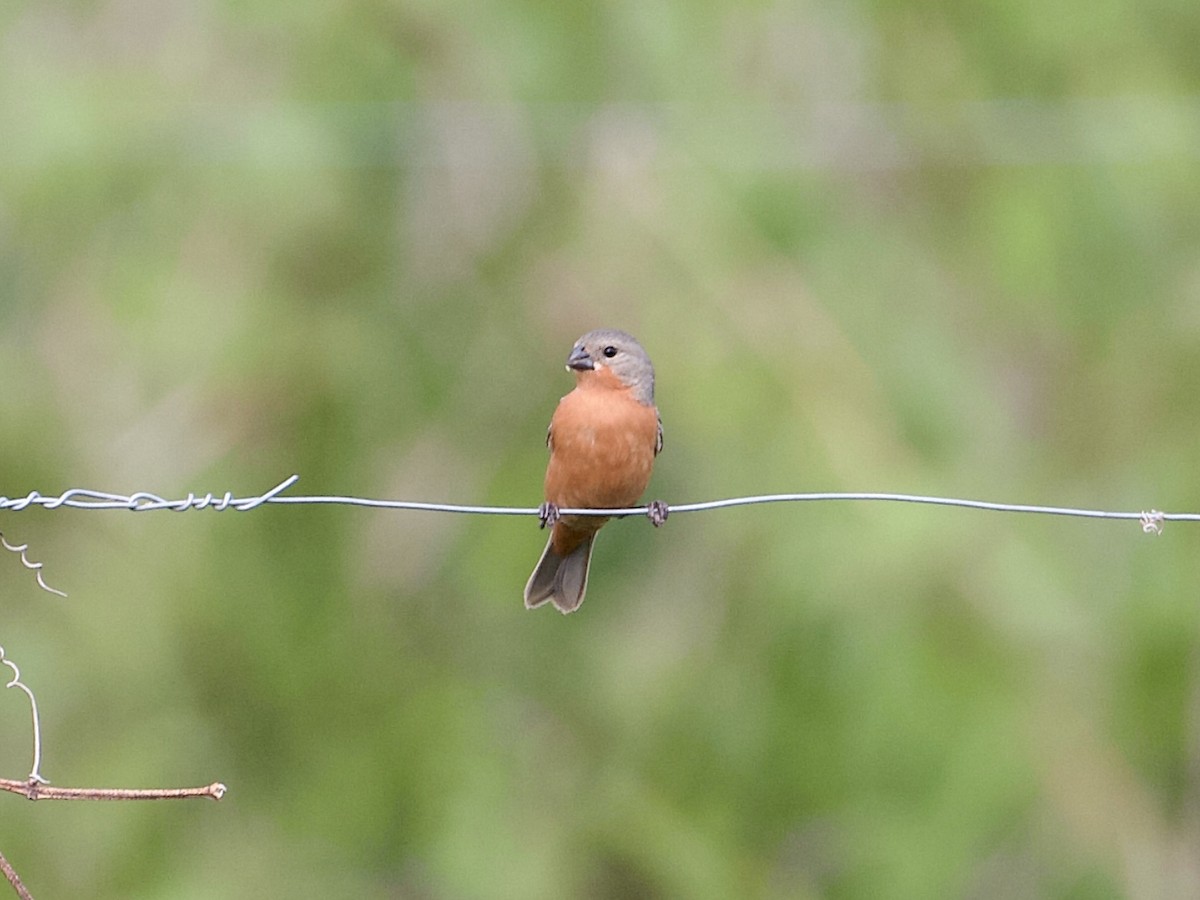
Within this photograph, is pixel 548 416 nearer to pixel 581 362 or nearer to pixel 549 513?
pixel 581 362

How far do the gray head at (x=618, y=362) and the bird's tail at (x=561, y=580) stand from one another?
0.57 m

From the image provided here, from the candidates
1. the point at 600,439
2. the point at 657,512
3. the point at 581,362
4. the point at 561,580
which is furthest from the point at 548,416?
the point at 657,512

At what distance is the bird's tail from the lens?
5.95 meters

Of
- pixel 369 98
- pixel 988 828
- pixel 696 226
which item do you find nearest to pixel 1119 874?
pixel 988 828

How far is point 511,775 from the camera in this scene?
6.86 m

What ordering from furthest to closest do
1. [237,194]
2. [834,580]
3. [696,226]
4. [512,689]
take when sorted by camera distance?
[512,689]
[237,194]
[696,226]
[834,580]

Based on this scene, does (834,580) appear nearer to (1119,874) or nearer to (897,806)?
(897,806)

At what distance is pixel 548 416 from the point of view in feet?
22.8

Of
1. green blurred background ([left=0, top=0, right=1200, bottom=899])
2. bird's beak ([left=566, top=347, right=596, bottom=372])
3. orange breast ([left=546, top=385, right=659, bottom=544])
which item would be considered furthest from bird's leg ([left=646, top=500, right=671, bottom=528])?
green blurred background ([left=0, top=0, right=1200, bottom=899])

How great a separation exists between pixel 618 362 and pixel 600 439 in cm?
36

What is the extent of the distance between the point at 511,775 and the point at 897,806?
150cm

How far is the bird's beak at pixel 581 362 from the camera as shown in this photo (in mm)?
5711

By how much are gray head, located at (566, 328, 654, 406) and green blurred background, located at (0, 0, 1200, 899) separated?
42cm

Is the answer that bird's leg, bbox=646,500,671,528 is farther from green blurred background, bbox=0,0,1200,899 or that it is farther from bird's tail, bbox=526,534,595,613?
green blurred background, bbox=0,0,1200,899
